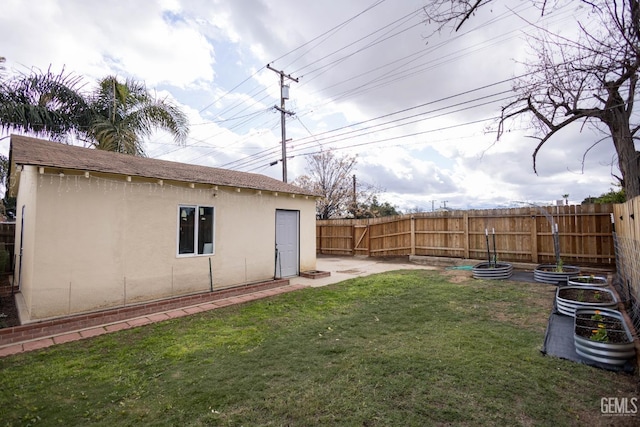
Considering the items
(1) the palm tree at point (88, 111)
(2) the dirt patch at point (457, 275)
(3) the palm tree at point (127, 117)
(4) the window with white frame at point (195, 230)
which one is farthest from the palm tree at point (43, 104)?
(2) the dirt patch at point (457, 275)

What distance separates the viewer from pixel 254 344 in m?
4.04

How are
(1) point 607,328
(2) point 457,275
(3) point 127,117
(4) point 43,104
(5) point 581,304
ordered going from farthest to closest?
1. (3) point 127,117
2. (4) point 43,104
3. (2) point 457,275
4. (5) point 581,304
5. (1) point 607,328

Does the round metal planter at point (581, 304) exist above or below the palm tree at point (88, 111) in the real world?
below

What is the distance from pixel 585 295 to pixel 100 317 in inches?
335

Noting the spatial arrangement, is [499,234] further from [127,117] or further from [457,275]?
[127,117]

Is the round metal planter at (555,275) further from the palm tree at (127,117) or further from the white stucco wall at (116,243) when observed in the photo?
the palm tree at (127,117)

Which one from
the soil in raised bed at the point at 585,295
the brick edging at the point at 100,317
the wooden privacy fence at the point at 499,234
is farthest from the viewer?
the wooden privacy fence at the point at 499,234

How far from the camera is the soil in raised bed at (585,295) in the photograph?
5.21 metres

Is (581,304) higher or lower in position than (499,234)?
lower

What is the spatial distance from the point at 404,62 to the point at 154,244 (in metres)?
10.4

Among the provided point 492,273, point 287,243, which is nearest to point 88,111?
point 287,243

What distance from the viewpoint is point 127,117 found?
11383 mm

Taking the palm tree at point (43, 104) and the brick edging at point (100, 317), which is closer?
the brick edging at point (100, 317)

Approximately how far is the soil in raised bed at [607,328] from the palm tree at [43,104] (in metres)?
13.7
